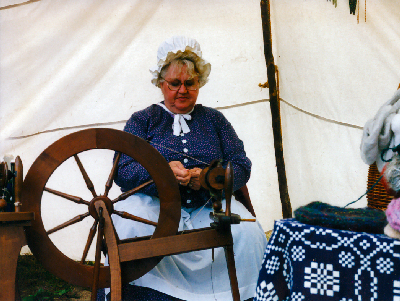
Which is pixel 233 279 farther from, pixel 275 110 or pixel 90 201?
pixel 275 110

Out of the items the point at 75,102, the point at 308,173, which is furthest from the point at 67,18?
the point at 308,173

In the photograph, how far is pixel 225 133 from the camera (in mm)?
2186

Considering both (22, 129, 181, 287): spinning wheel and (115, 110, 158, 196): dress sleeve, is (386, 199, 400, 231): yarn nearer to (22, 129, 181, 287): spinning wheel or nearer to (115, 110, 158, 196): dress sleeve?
(22, 129, 181, 287): spinning wheel

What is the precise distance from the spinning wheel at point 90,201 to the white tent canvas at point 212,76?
58.6 inches

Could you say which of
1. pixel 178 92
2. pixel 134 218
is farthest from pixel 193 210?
pixel 178 92

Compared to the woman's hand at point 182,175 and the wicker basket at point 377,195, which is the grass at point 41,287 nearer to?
the woman's hand at point 182,175

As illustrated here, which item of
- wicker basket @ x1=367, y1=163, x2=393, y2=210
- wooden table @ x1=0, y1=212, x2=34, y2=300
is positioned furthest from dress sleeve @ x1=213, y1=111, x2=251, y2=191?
wooden table @ x1=0, y1=212, x2=34, y2=300

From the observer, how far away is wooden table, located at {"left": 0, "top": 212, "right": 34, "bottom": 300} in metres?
1.23

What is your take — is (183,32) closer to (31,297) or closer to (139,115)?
(139,115)

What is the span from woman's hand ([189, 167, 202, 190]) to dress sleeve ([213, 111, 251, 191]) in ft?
0.71

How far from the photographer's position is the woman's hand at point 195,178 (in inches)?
72.2

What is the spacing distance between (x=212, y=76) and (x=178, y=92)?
0.99m

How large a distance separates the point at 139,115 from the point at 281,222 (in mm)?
1146

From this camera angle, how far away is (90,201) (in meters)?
1.45
